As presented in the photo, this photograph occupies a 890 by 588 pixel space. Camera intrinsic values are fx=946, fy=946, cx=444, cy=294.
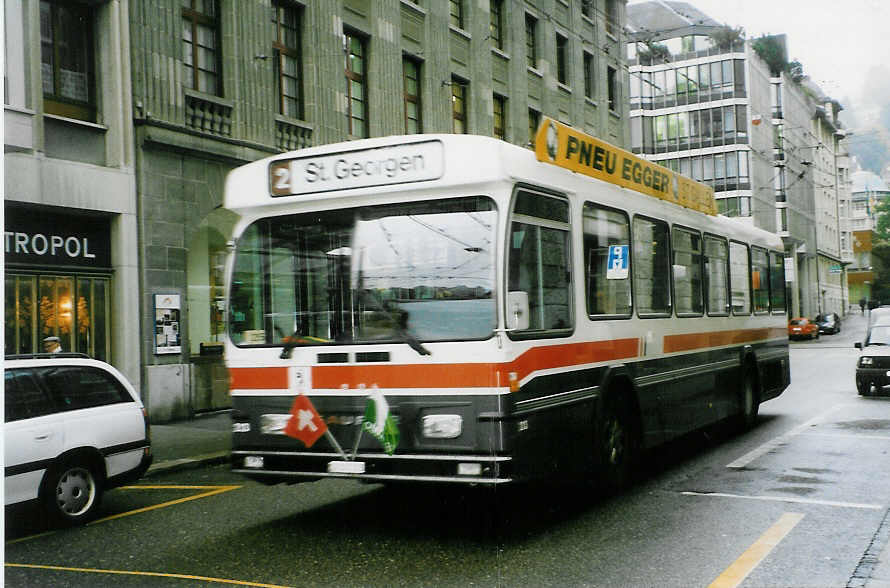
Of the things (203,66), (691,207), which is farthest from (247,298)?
(203,66)

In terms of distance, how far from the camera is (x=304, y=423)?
7117 millimetres

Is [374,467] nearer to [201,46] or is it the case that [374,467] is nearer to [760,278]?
[760,278]

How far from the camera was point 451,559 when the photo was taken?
645 centimetres

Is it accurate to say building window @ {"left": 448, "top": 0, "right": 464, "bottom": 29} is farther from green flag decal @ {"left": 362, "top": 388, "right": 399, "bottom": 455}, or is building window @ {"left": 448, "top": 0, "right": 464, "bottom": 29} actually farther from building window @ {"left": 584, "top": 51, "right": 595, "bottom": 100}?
green flag decal @ {"left": 362, "top": 388, "right": 399, "bottom": 455}

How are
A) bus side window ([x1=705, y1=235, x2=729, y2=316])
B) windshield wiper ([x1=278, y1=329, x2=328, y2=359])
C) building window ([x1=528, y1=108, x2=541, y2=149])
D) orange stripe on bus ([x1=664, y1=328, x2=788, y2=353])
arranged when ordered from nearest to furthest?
windshield wiper ([x1=278, y1=329, x2=328, y2=359]) < orange stripe on bus ([x1=664, y1=328, x2=788, y2=353]) < bus side window ([x1=705, y1=235, x2=729, y2=316]) < building window ([x1=528, y1=108, x2=541, y2=149])

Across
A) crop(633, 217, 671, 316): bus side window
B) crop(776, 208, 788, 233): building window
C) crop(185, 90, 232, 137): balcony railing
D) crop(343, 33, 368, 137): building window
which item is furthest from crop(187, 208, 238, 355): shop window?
crop(776, 208, 788, 233): building window

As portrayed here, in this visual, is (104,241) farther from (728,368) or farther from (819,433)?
(819,433)

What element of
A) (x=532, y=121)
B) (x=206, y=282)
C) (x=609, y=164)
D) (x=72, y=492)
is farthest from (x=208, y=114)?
(x=532, y=121)

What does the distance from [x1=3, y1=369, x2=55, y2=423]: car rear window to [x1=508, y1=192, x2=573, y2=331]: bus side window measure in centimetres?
429

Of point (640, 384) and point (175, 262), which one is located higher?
point (175, 262)

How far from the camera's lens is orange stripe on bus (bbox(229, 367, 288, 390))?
7.26m

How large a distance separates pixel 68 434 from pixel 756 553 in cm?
568

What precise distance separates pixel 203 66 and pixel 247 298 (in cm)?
1185

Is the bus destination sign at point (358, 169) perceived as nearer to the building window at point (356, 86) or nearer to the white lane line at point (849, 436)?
the white lane line at point (849, 436)
